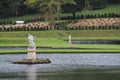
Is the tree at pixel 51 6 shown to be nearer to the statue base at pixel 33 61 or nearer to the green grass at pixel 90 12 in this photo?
the green grass at pixel 90 12

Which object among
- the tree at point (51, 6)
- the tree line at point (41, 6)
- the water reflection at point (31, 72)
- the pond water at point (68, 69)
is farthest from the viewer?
the tree line at point (41, 6)

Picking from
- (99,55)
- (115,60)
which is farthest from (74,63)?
(99,55)

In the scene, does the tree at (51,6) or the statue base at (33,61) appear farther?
the tree at (51,6)

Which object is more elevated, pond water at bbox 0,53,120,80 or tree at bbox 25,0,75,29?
pond water at bbox 0,53,120,80

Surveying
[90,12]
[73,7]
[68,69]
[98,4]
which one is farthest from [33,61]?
[98,4]

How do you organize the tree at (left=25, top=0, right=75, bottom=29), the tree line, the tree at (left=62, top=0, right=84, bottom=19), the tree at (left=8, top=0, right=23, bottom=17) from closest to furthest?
the tree at (left=25, top=0, right=75, bottom=29) → the tree line → the tree at (left=62, top=0, right=84, bottom=19) → the tree at (left=8, top=0, right=23, bottom=17)

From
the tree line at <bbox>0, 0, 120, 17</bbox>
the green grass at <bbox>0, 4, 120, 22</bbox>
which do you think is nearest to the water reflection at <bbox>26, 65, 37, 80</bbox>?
the tree line at <bbox>0, 0, 120, 17</bbox>

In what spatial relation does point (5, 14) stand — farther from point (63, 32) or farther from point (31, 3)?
point (63, 32)

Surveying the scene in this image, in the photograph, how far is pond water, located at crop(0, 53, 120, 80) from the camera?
1280 inches

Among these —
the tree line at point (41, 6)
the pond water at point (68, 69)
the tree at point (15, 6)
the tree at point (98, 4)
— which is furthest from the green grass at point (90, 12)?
the pond water at point (68, 69)

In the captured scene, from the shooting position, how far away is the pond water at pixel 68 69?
32.5m

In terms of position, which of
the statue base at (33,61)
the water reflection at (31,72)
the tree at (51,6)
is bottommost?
the tree at (51,6)

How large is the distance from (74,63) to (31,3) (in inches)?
2458

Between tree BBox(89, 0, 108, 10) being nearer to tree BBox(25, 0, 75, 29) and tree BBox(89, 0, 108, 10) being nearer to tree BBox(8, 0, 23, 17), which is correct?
tree BBox(25, 0, 75, 29)
